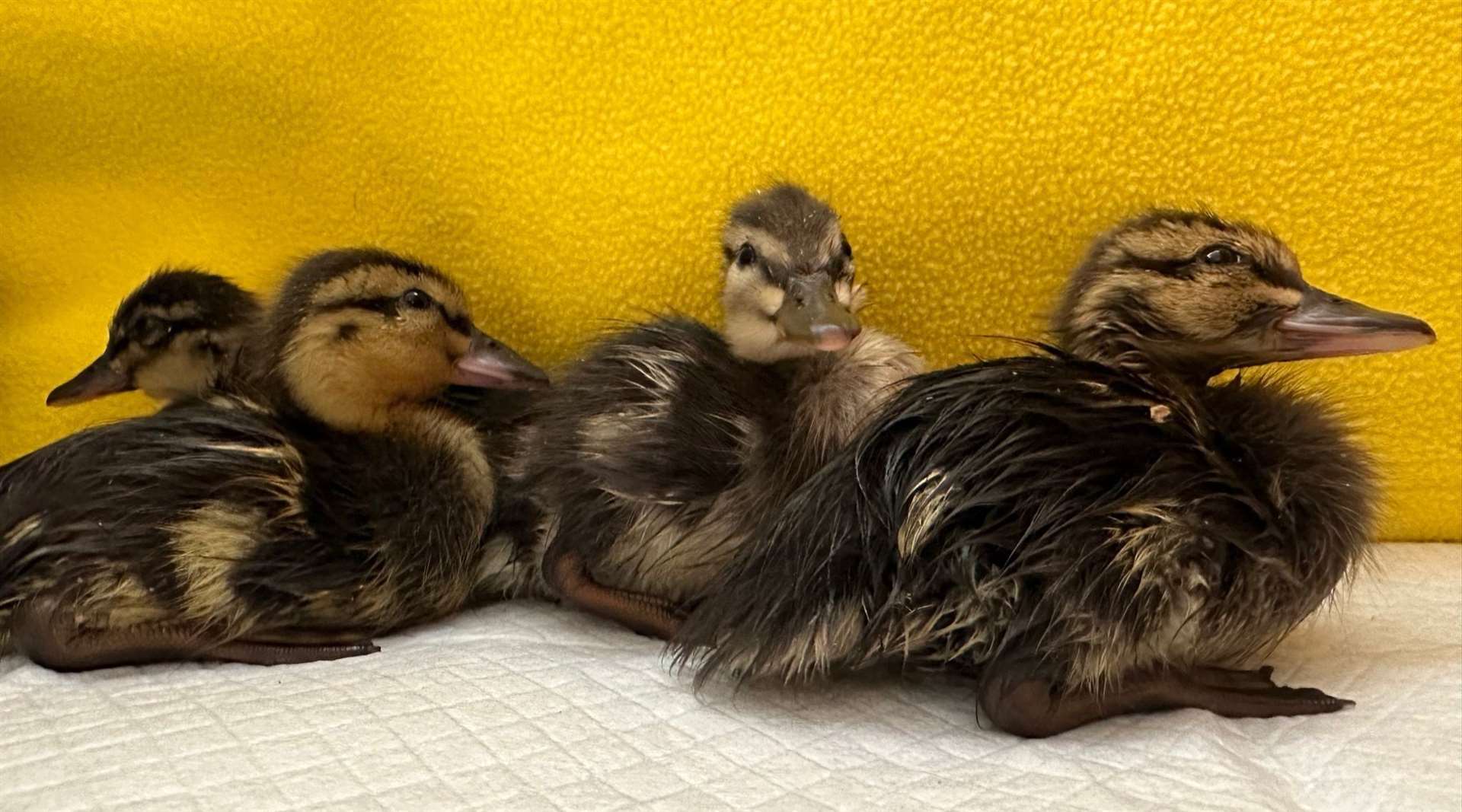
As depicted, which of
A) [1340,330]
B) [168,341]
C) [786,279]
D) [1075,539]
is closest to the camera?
[1075,539]

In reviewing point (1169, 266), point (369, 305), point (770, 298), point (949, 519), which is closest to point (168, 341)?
point (369, 305)

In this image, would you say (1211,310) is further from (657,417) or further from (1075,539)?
(657,417)

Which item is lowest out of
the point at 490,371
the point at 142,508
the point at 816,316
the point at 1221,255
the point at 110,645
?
the point at 110,645

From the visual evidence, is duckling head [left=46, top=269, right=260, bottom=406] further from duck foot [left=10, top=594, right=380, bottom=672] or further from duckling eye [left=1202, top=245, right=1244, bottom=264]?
duckling eye [left=1202, top=245, right=1244, bottom=264]

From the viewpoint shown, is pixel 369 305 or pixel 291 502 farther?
pixel 369 305

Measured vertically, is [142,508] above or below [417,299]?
below

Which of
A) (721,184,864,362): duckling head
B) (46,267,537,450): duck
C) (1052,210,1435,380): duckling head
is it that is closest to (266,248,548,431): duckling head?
(46,267,537,450): duck

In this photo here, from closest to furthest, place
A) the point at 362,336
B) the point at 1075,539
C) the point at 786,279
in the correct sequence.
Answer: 1. the point at 1075,539
2. the point at 786,279
3. the point at 362,336
